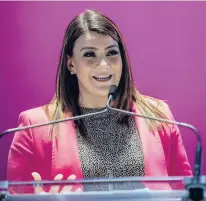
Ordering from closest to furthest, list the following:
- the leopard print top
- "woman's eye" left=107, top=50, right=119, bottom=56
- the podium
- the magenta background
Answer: the podium
the leopard print top
"woman's eye" left=107, top=50, right=119, bottom=56
the magenta background

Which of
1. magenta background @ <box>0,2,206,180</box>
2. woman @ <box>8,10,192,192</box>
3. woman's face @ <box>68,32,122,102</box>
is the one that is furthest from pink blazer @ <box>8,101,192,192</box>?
magenta background @ <box>0,2,206,180</box>

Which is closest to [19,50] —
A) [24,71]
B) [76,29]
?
[24,71]

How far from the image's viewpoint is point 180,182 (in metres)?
0.90

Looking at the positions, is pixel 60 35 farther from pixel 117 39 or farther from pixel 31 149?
pixel 31 149

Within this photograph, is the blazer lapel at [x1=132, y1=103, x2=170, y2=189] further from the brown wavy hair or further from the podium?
the podium

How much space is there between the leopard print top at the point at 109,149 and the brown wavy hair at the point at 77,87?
0.03 meters

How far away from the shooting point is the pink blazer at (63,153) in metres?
1.45

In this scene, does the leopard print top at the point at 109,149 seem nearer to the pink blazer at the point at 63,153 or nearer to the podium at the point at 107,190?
the pink blazer at the point at 63,153

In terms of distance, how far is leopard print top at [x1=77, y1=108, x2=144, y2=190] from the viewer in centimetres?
143

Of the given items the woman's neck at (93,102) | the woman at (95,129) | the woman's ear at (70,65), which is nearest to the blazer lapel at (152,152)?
the woman at (95,129)

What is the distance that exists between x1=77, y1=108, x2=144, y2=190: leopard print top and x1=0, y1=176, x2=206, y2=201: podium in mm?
498

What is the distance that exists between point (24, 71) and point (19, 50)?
0.27 ft

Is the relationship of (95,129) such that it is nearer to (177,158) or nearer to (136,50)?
(177,158)

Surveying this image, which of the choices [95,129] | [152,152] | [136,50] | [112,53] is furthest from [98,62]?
[136,50]
